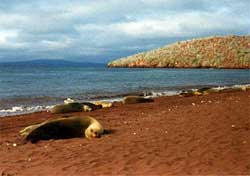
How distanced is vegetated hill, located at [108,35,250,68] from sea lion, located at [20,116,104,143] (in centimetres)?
9957

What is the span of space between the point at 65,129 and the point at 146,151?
330 cm

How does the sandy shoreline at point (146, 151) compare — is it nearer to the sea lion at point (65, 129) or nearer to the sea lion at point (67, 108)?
the sea lion at point (65, 129)

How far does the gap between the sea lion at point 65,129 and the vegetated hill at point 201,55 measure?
99.6 m

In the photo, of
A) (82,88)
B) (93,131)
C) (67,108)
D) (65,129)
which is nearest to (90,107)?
(67,108)

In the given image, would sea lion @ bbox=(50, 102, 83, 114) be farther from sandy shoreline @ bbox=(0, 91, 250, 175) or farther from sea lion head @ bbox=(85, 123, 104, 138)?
sea lion head @ bbox=(85, 123, 104, 138)

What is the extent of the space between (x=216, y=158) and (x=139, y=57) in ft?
412

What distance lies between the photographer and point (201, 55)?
11944cm

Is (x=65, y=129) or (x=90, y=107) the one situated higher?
(x=65, y=129)

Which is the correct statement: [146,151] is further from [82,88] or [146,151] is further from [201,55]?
[201,55]

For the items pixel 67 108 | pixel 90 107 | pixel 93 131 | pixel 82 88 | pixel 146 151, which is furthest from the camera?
pixel 82 88

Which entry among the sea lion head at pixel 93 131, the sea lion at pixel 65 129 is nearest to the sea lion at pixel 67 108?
the sea lion at pixel 65 129

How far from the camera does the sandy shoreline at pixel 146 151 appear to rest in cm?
896

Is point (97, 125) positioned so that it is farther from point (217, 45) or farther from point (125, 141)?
point (217, 45)

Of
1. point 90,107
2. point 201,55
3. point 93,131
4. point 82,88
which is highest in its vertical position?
point 201,55
